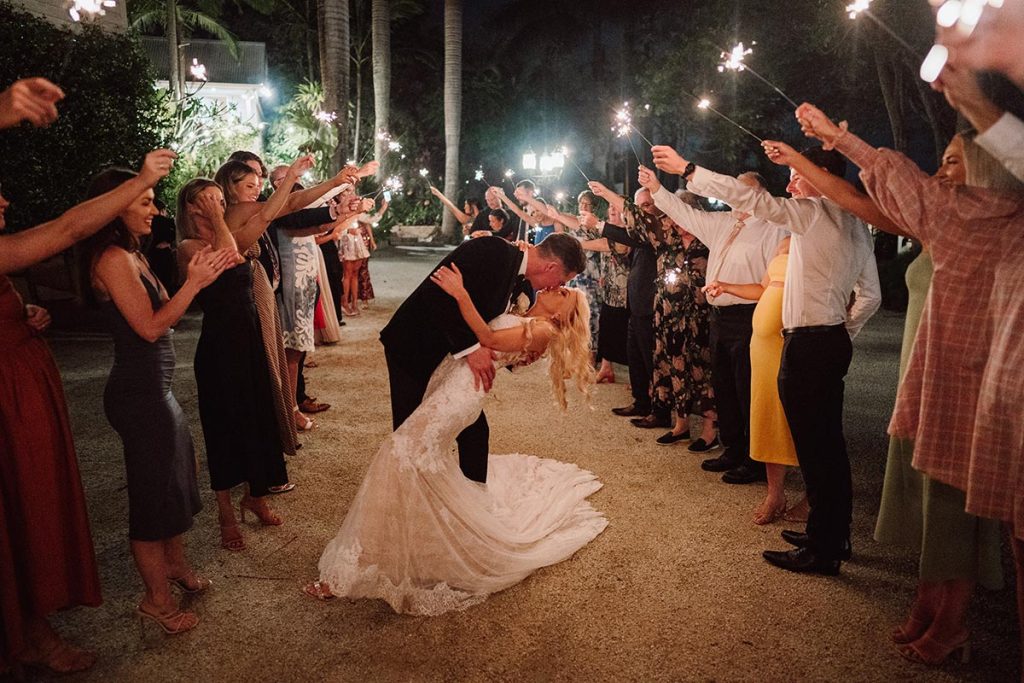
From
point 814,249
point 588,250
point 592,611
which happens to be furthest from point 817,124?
point 588,250

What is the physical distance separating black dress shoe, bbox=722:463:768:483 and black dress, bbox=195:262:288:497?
3224 mm

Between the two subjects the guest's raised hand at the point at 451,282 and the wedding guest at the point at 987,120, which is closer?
the wedding guest at the point at 987,120

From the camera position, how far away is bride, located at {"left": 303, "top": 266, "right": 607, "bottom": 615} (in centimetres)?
337

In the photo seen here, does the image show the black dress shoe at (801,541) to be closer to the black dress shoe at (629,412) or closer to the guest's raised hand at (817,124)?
the guest's raised hand at (817,124)

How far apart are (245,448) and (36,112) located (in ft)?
6.83

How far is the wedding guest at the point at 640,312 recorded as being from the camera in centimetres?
636

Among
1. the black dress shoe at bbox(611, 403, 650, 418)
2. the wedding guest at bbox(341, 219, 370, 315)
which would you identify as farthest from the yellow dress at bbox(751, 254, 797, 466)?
the wedding guest at bbox(341, 219, 370, 315)

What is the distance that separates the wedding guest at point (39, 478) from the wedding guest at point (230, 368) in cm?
93

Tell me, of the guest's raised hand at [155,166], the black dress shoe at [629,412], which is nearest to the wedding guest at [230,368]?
the guest's raised hand at [155,166]

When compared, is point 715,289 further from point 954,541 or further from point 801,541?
point 954,541

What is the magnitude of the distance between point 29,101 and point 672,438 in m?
4.99

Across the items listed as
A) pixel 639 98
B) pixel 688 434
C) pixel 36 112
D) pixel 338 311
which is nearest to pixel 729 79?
pixel 639 98

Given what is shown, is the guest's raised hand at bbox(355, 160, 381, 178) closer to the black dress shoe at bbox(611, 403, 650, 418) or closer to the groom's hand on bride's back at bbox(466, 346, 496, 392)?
the groom's hand on bride's back at bbox(466, 346, 496, 392)

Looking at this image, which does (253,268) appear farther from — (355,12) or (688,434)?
(355,12)
